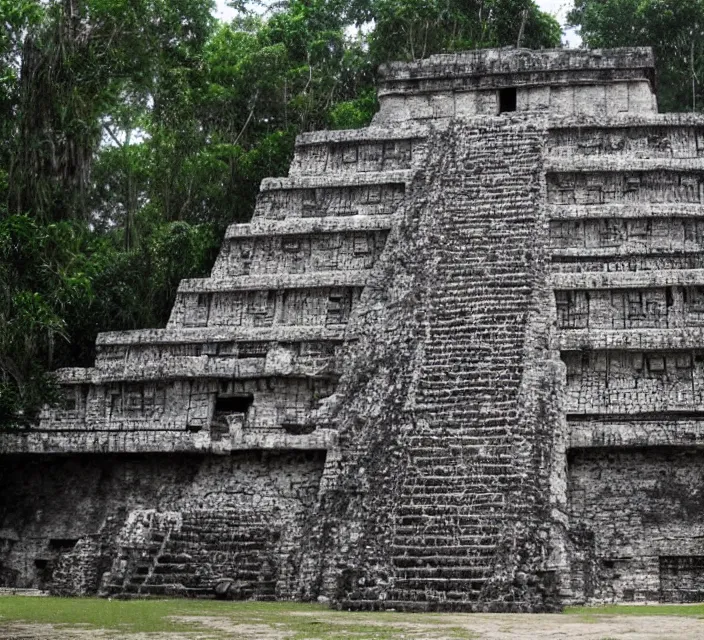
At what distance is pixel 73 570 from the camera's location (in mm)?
12180

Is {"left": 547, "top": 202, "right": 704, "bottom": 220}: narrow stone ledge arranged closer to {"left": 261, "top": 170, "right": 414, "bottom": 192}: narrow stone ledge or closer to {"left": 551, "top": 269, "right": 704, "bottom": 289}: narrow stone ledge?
{"left": 551, "top": 269, "right": 704, "bottom": 289}: narrow stone ledge

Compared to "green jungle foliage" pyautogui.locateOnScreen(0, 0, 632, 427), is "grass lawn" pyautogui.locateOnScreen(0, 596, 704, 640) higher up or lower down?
lower down

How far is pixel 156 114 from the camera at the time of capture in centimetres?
2159

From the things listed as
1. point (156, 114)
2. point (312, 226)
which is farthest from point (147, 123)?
point (312, 226)

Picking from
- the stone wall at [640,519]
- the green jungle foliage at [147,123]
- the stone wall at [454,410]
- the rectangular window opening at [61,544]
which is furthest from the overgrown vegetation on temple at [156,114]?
the stone wall at [640,519]

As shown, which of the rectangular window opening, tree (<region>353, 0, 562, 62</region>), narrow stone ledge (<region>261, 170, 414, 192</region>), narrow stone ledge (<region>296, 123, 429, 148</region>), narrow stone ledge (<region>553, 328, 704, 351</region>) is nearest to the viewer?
narrow stone ledge (<region>553, 328, 704, 351</region>)

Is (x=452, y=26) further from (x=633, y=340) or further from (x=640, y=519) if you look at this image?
(x=640, y=519)

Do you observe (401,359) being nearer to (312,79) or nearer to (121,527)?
(121,527)

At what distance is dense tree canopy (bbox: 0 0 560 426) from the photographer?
12.7 metres

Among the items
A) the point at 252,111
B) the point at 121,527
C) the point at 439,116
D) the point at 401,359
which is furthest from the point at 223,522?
the point at 252,111

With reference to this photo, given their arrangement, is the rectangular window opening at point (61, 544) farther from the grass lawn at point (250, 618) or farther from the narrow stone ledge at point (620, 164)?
the narrow stone ledge at point (620, 164)

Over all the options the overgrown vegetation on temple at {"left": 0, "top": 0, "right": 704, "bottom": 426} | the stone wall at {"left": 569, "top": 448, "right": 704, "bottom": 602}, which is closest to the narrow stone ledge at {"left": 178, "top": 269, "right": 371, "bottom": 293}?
the overgrown vegetation on temple at {"left": 0, "top": 0, "right": 704, "bottom": 426}

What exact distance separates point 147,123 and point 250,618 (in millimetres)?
18471

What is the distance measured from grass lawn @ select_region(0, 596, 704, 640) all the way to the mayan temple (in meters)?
0.77
